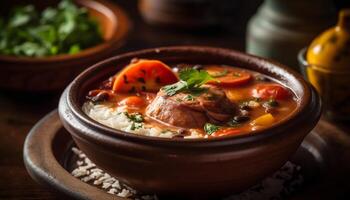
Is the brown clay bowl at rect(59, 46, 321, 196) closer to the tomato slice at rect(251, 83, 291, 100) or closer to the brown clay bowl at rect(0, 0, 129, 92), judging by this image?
the tomato slice at rect(251, 83, 291, 100)

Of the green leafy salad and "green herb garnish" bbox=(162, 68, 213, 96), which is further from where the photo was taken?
the green leafy salad

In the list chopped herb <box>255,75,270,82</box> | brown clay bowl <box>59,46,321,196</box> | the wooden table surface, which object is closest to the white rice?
brown clay bowl <box>59,46,321,196</box>

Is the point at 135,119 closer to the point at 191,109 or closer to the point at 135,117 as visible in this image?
the point at 135,117

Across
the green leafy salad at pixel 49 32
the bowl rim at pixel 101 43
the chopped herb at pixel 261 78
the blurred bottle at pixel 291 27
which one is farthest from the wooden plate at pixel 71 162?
the blurred bottle at pixel 291 27

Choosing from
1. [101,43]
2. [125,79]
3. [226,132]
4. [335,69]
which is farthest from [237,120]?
[101,43]

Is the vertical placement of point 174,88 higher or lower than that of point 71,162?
higher

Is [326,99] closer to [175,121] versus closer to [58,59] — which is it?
[175,121]
